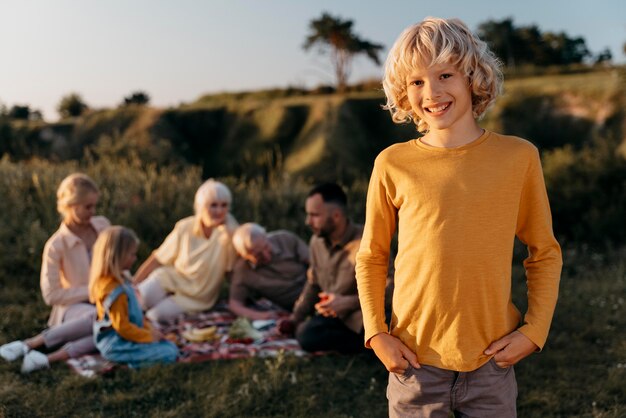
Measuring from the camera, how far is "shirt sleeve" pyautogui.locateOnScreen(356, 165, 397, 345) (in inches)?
84.8

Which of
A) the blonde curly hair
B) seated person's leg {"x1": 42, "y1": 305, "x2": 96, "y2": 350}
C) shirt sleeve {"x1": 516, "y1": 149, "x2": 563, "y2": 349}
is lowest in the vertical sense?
seated person's leg {"x1": 42, "y1": 305, "x2": 96, "y2": 350}

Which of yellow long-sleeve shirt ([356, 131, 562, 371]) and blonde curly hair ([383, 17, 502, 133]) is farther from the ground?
blonde curly hair ([383, 17, 502, 133])

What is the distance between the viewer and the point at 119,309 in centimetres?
464

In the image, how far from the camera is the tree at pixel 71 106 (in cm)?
2637

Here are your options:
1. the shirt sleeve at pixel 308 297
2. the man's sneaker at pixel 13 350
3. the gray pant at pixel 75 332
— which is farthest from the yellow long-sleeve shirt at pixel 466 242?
the man's sneaker at pixel 13 350

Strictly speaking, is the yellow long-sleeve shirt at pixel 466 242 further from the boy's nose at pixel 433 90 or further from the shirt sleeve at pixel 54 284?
the shirt sleeve at pixel 54 284

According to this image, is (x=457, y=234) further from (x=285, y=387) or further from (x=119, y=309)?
(x=119, y=309)

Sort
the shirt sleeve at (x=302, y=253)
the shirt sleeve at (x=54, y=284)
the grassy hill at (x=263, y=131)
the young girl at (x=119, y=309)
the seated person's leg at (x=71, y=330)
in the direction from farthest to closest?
the grassy hill at (x=263, y=131) < the shirt sleeve at (x=302, y=253) < the shirt sleeve at (x=54, y=284) < the seated person's leg at (x=71, y=330) < the young girl at (x=119, y=309)

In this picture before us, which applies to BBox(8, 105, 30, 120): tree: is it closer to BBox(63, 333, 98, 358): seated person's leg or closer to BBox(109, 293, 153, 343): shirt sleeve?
BBox(63, 333, 98, 358): seated person's leg

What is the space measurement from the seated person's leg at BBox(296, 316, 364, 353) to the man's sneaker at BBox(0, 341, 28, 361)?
2.08m

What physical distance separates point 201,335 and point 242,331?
32 centimetres

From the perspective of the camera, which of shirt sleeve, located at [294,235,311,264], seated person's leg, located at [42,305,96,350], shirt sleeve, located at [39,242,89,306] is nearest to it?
seated person's leg, located at [42,305,96,350]

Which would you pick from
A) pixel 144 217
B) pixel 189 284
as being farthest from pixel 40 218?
pixel 189 284

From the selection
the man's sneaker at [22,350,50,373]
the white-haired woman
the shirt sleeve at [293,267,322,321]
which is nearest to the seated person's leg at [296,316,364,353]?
the shirt sleeve at [293,267,322,321]
